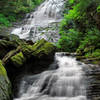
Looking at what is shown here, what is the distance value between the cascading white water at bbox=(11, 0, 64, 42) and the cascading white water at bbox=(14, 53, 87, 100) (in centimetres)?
828

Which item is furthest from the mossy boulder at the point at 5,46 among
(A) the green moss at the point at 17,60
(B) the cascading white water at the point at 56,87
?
(B) the cascading white water at the point at 56,87

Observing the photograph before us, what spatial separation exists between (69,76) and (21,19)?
63.3ft

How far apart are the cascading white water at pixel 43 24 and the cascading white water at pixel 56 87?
8.28 m

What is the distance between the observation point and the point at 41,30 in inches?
635

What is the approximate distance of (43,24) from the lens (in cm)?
1847

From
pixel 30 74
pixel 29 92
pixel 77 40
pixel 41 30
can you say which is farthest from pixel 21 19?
pixel 29 92

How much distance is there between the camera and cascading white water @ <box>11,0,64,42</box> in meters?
14.8

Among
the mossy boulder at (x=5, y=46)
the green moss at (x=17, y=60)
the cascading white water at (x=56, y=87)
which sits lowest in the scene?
the cascading white water at (x=56, y=87)

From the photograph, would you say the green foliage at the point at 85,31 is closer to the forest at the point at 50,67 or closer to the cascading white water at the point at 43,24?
the forest at the point at 50,67

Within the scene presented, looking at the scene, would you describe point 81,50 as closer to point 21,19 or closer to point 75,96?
point 75,96

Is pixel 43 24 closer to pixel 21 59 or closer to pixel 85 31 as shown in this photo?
pixel 85 31

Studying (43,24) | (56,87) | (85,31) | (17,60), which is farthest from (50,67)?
(43,24)

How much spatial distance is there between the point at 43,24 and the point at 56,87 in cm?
1448

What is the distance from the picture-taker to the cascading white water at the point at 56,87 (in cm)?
447
